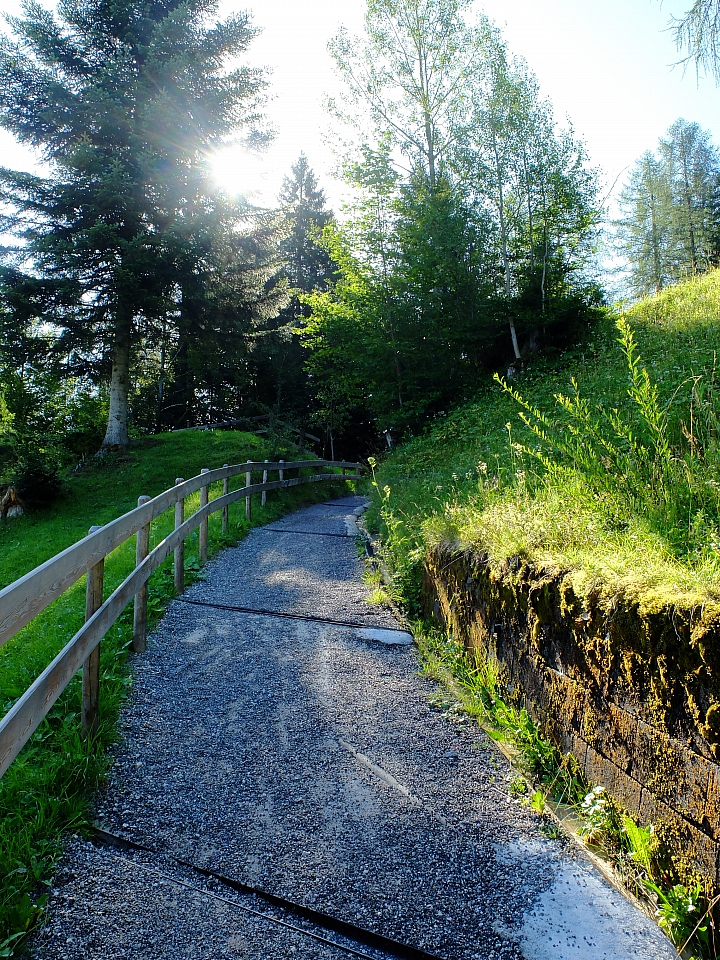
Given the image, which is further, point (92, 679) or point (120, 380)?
point (120, 380)

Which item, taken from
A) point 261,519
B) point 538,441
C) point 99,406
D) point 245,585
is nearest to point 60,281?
point 99,406

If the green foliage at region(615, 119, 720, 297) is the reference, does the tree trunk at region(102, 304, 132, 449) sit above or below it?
below

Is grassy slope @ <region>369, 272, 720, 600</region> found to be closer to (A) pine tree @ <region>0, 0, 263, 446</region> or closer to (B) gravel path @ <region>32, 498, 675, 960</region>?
(B) gravel path @ <region>32, 498, 675, 960</region>

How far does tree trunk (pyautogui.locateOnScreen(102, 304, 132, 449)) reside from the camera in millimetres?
16953

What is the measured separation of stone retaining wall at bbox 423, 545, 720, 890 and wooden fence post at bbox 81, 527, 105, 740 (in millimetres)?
2695

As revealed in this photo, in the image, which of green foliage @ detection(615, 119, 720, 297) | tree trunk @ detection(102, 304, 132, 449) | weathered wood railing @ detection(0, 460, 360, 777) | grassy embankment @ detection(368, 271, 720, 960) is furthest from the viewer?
green foliage @ detection(615, 119, 720, 297)

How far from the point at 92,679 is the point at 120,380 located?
657 inches

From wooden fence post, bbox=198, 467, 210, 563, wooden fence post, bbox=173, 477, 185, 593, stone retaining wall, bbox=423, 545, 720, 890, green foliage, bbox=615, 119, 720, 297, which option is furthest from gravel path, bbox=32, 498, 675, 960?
green foliage, bbox=615, 119, 720, 297

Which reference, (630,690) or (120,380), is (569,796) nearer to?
(630,690)

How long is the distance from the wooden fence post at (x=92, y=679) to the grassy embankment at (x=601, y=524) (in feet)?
8.03

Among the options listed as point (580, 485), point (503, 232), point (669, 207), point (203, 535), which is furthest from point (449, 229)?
point (669, 207)

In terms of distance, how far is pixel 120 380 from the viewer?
62.0 ft

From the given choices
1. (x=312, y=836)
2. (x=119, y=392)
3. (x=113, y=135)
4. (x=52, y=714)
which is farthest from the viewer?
(x=119, y=392)

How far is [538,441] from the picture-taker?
7.84 meters
